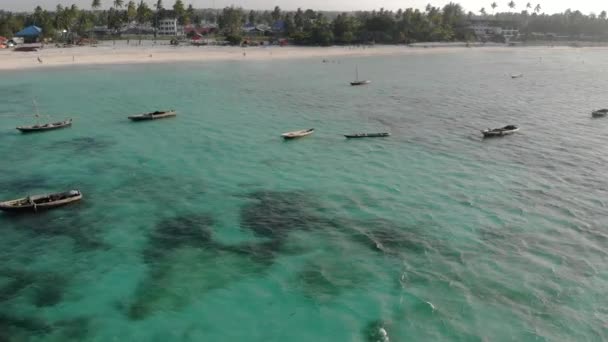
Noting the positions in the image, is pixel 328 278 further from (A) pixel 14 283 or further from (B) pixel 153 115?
(B) pixel 153 115

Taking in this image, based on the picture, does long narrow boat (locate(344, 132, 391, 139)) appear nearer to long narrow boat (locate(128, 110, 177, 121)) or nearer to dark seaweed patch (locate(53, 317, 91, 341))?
long narrow boat (locate(128, 110, 177, 121))

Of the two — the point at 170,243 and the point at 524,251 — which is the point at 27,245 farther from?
the point at 524,251

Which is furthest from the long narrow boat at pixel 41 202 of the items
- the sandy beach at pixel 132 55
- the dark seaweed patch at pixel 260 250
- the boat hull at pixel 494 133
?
the sandy beach at pixel 132 55

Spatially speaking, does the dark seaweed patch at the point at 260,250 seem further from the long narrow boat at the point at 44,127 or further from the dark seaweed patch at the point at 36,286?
the long narrow boat at the point at 44,127

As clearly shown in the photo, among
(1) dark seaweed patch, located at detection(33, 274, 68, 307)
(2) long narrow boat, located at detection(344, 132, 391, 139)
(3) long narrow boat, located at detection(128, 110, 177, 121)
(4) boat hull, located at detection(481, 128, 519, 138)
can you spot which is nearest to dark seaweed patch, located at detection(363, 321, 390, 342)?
(1) dark seaweed patch, located at detection(33, 274, 68, 307)

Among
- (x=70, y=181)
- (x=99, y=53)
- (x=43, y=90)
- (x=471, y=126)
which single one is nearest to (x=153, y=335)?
(x=70, y=181)

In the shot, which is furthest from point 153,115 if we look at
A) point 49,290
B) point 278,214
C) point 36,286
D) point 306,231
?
point 49,290
